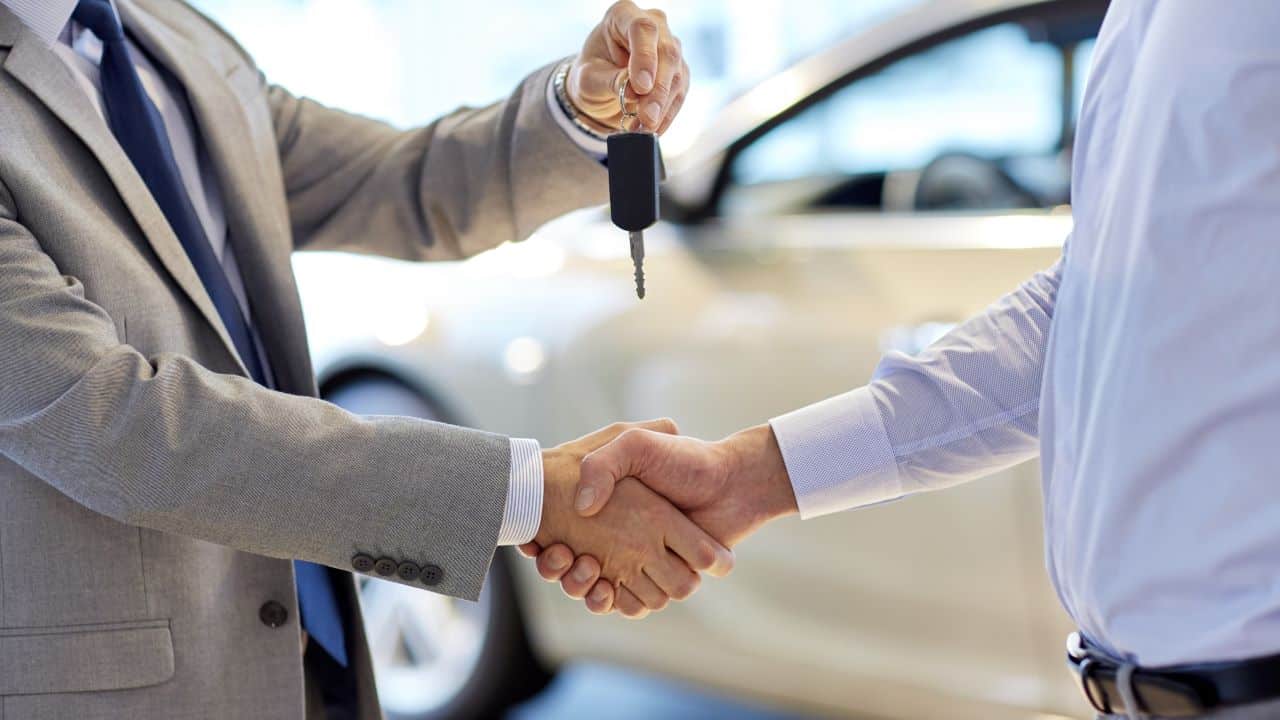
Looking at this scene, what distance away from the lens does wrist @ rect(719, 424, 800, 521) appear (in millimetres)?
1643

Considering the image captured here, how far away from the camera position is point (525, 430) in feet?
9.77

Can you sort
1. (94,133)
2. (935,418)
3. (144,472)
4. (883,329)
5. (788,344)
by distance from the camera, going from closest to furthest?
1. (144,472)
2. (94,133)
3. (935,418)
4. (883,329)
5. (788,344)

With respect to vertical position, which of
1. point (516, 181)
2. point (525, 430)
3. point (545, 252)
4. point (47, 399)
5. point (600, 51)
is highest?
point (600, 51)

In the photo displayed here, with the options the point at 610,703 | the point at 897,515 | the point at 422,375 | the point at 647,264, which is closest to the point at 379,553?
the point at 897,515

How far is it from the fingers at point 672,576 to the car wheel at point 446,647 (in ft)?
4.72

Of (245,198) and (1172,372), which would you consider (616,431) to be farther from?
(1172,372)

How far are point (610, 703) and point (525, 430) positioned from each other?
80 centimetres

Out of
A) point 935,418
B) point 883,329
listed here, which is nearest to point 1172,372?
point 935,418

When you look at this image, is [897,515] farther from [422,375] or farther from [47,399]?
[47,399]

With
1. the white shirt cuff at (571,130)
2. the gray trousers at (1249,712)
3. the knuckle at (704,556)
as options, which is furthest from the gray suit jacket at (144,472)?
the gray trousers at (1249,712)

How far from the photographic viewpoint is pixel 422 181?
180 centimetres

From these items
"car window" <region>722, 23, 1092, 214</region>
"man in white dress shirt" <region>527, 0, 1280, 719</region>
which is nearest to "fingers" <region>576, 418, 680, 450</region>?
"man in white dress shirt" <region>527, 0, 1280, 719</region>

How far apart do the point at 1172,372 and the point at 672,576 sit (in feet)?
2.40

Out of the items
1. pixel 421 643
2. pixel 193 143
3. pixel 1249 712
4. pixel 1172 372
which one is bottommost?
pixel 421 643
